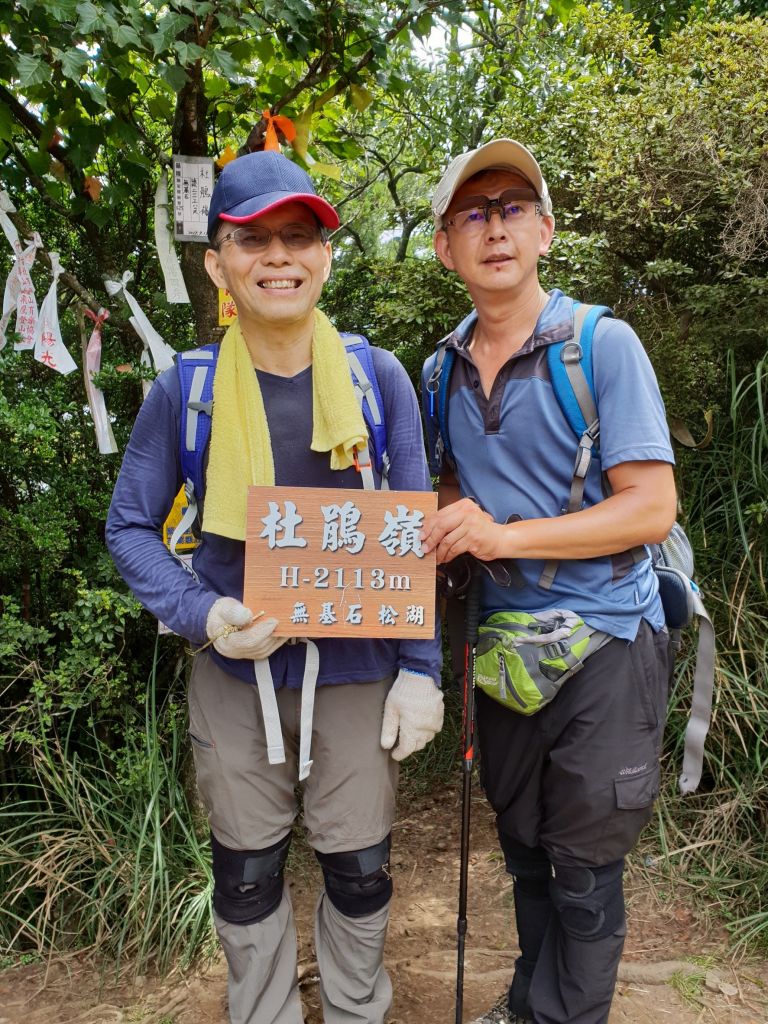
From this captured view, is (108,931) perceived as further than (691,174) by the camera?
No

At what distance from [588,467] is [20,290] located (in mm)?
2205

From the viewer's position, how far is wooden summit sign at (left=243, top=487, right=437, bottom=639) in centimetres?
190

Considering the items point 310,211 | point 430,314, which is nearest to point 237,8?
point 310,211

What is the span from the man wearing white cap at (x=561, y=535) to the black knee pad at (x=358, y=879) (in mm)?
390

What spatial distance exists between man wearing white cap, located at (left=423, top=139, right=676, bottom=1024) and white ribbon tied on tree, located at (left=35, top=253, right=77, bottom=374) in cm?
155

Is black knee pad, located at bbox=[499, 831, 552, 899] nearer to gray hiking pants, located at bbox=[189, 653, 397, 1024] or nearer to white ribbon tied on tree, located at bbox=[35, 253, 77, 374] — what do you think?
gray hiking pants, located at bbox=[189, 653, 397, 1024]

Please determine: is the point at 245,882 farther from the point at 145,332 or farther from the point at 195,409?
the point at 145,332

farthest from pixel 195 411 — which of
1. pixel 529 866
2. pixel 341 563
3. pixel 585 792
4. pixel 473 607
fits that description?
pixel 529 866

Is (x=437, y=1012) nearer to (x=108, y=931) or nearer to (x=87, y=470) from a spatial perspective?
(x=108, y=931)

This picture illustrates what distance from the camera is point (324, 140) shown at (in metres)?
3.83

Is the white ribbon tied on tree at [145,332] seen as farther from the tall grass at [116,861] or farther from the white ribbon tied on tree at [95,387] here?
the tall grass at [116,861]

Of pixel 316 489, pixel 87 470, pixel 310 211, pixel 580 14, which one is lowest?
pixel 316 489

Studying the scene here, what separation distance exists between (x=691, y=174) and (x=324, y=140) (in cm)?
171

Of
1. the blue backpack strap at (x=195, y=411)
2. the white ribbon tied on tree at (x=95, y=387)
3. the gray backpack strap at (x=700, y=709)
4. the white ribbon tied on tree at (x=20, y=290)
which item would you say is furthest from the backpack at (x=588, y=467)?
the white ribbon tied on tree at (x=20, y=290)
